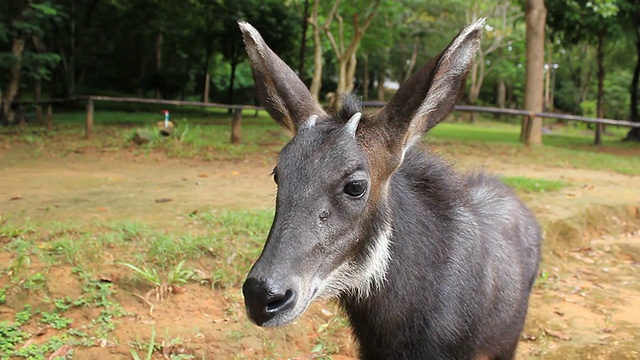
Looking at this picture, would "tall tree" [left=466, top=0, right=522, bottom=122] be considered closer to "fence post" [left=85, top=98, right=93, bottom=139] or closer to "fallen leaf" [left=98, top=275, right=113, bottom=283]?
"fence post" [left=85, top=98, right=93, bottom=139]

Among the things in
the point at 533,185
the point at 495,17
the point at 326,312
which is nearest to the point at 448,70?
the point at 326,312

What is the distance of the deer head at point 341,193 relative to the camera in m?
2.10

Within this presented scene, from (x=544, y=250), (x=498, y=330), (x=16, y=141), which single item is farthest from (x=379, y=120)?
(x=16, y=141)

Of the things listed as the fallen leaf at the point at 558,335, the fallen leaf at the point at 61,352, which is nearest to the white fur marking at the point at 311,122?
the fallen leaf at the point at 61,352

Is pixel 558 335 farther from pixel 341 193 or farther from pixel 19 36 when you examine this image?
pixel 19 36

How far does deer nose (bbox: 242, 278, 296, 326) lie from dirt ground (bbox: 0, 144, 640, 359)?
1846 mm

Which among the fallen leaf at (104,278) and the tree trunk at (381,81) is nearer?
the fallen leaf at (104,278)

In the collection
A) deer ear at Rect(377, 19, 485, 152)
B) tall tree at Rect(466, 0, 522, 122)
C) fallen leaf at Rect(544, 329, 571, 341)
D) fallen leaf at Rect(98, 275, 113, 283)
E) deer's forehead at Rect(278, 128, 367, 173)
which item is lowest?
fallen leaf at Rect(544, 329, 571, 341)

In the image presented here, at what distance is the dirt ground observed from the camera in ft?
13.1

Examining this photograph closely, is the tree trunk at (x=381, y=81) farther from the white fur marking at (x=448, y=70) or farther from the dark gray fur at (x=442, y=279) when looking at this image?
the white fur marking at (x=448, y=70)

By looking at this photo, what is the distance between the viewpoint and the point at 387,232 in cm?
257

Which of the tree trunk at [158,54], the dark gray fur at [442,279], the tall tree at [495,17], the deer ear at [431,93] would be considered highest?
the tall tree at [495,17]

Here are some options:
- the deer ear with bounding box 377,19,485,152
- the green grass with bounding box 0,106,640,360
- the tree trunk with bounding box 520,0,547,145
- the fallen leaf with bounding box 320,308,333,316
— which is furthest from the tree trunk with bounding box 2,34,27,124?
the tree trunk with bounding box 520,0,547,145

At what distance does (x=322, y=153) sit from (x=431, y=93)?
581 millimetres
